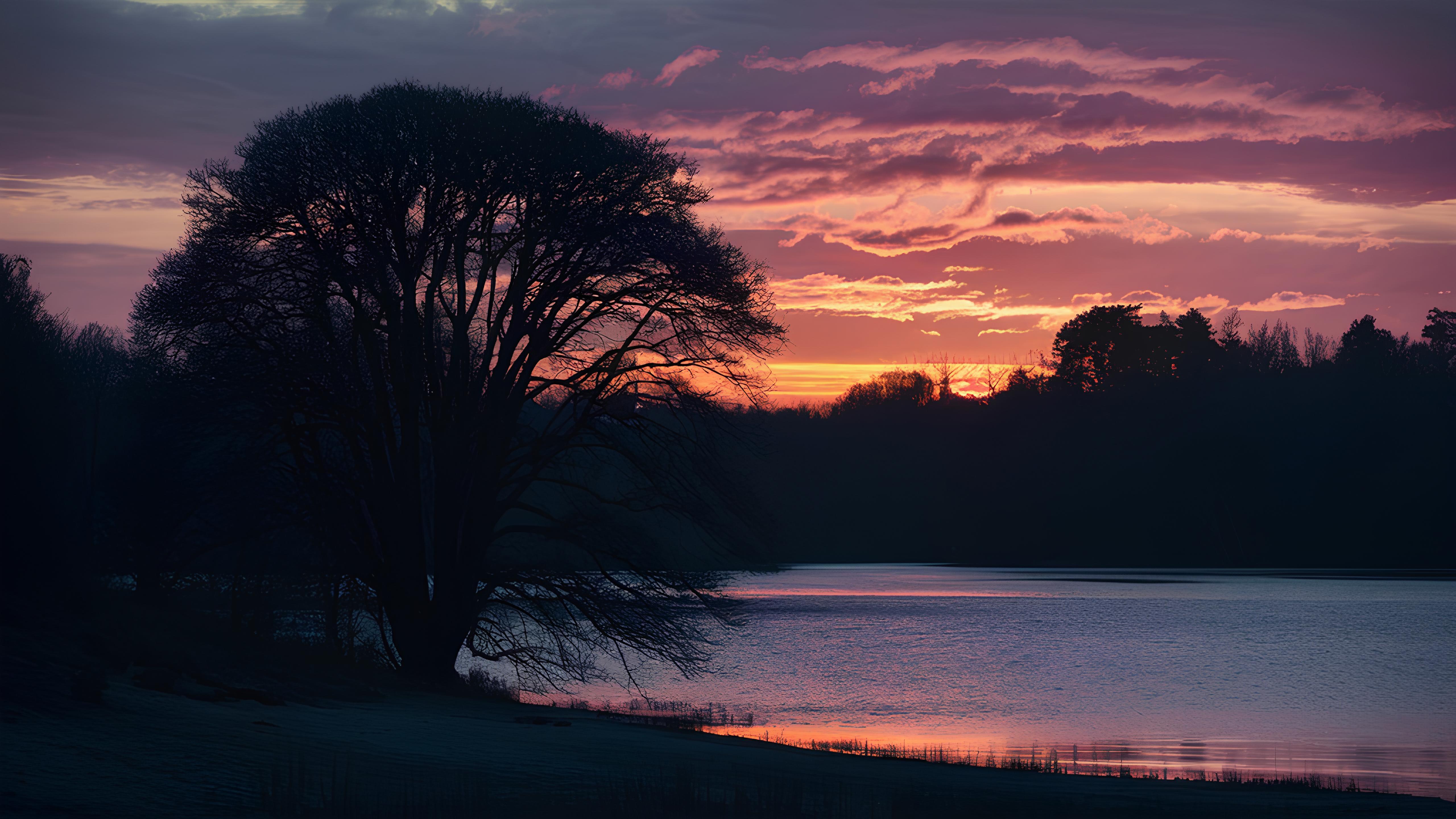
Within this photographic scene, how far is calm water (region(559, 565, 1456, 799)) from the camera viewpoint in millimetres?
24906

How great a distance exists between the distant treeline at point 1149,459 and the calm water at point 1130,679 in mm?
41734

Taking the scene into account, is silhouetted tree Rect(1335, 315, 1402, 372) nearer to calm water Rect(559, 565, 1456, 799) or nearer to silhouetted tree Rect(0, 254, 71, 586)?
calm water Rect(559, 565, 1456, 799)

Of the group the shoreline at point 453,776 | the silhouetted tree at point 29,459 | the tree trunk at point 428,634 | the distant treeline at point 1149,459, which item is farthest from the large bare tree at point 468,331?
the distant treeline at point 1149,459

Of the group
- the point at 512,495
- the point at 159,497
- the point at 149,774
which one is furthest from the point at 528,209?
the point at 149,774

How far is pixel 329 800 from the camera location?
10719 millimetres

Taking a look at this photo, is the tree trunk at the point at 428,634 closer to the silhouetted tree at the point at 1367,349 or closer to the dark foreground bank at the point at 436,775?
the dark foreground bank at the point at 436,775

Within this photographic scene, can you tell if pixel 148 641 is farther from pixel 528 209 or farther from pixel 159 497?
pixel 528 209

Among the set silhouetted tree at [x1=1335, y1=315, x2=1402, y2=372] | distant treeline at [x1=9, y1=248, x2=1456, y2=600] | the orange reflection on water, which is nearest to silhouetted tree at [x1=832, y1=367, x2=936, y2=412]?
distant treeline at [x1=9, y1=248, x2=1456, y2=600]

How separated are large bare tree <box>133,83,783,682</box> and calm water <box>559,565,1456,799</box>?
19.9 ft

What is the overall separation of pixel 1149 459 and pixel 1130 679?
91571 mm

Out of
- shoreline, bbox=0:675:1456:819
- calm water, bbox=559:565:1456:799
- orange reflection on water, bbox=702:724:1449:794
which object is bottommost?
calm water, bbox=559:565:1456:799

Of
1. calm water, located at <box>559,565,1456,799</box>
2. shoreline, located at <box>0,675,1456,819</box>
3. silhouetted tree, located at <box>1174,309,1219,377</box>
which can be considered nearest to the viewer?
shoreline, located at <box>0,675,1456,819</box>

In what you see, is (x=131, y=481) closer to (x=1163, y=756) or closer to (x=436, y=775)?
(x=436, y=775)

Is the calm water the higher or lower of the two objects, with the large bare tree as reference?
lower
